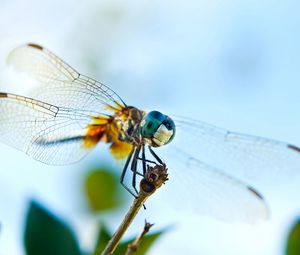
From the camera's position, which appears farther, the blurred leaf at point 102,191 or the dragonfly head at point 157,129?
the blurred leaf at point 102,191

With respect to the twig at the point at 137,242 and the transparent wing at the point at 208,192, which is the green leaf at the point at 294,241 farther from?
the transparent wing at the point at 208,192

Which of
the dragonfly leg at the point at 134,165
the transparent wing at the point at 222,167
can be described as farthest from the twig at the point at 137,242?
the transparent wing at the point at 222,167

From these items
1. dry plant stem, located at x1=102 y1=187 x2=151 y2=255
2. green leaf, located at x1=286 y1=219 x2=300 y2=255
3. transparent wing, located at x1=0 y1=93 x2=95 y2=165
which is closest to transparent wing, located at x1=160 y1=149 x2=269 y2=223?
transparent wing, located at x1=0 y1=93 x2=95 y2=165

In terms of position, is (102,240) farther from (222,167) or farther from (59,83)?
(222,167)

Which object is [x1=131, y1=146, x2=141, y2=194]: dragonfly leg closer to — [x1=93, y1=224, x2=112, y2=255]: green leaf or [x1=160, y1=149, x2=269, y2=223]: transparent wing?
[x1=160, y1=149, x2=269, y2=223]: transparent wing

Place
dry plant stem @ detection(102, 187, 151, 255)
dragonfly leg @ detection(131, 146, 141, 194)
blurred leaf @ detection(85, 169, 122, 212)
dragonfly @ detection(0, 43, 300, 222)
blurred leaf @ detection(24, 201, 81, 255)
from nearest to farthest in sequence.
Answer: dry plant stem @ detection(102, 187, 151, 255) → blurred leaf @ detection(24, 201, 81, 255) → dragonfly @ detection(0, 43, 300, 222) → dragonfly leg @ detection(131, 146, 141, 194) → blurred leaf @ detection(85, 169, 122, 212)

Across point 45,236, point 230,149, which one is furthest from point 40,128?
point 230,149
